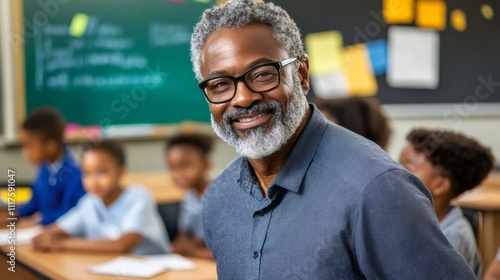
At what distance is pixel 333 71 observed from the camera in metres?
4.56

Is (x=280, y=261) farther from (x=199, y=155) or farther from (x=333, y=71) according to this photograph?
(x=333, y=71)

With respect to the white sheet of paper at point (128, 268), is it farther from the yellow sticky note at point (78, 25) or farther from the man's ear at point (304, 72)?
the yellow sticky note at point (78, 25)

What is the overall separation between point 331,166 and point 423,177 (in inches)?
36.9

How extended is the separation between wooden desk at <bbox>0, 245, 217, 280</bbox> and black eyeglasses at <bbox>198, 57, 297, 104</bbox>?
3.71 feet

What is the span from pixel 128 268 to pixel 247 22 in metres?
1.38

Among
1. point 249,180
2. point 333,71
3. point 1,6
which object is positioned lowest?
point 249,180

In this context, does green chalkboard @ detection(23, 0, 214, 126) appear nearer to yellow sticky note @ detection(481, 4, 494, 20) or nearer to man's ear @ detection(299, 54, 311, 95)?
yellow sticky note @ detection(481, 4, 494, 20)

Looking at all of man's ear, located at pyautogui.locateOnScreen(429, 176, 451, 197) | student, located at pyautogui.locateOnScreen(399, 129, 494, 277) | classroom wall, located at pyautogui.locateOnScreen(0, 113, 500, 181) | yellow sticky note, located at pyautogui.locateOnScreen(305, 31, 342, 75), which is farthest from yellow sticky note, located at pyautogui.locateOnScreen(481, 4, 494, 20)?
man's ear, located at pyautogui.locateOnScreen(429, 176, 451, 197)

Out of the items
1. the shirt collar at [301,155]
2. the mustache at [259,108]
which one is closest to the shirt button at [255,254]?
the shirt collar at [301,155]

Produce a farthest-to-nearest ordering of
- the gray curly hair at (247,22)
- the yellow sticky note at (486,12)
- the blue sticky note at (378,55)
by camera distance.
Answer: the yellow sticky note at (486,12), the blue sticky note at (378,55), the gray curly hair at (247,22)

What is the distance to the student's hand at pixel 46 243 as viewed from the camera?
2613mm

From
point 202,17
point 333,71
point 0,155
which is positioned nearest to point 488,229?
point 333,71

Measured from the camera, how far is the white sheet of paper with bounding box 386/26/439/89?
474 cm

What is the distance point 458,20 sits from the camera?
16.0 ft
